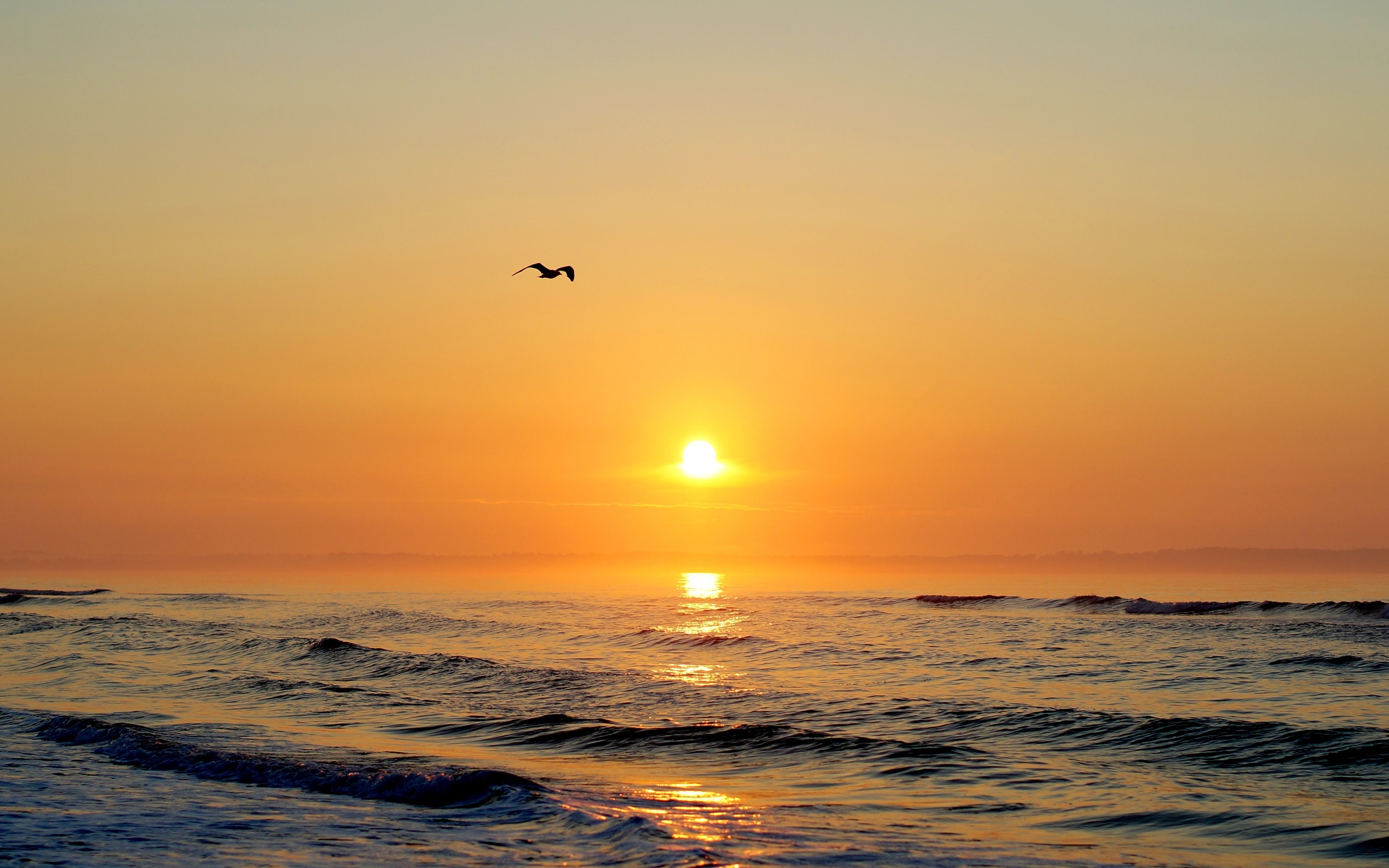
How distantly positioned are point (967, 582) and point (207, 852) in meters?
126

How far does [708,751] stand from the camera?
18672 millimetres

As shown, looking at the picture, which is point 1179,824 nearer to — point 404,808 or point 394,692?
point 404,808

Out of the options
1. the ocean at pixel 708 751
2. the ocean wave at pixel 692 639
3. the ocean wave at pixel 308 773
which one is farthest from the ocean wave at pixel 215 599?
the ocean wave at pixel 308 773

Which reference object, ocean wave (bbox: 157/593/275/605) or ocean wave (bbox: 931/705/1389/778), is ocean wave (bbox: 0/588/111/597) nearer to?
ocean wave (bbox: 157/593/275/605)

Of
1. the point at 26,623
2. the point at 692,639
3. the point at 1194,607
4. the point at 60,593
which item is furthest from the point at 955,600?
the point at 60,593

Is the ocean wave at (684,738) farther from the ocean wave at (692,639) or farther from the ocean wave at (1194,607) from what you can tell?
the ocean wave at (1194,607)

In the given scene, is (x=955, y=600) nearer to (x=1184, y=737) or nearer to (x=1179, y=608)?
(x=1179, y=608)

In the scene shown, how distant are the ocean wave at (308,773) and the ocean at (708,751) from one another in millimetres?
60

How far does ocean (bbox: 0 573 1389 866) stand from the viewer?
1196 cm

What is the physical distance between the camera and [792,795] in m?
15.0

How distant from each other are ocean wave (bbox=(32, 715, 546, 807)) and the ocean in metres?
0.06

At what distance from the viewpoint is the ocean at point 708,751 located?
12.0 m

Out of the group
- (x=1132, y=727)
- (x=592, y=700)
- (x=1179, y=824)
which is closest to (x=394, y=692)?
(x=592, y=700)

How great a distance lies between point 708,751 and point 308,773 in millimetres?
6608
